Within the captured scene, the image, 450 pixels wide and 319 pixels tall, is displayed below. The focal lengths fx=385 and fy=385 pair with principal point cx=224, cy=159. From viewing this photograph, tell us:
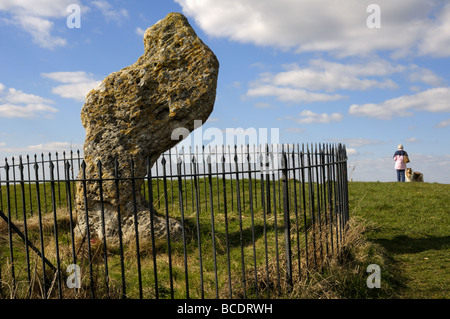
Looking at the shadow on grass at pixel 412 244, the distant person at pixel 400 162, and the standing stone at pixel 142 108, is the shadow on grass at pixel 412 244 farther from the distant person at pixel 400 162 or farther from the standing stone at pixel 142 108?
the distant person at pixel 400 162

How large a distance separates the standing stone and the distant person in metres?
12.2

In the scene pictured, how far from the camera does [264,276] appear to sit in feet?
17.9

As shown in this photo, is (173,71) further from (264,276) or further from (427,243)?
(427,243)

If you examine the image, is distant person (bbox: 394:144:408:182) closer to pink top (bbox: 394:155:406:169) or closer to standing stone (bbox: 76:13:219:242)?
pink top (bbox: 394:155:406:169)

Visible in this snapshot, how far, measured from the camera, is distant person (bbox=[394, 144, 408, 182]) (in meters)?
16.9

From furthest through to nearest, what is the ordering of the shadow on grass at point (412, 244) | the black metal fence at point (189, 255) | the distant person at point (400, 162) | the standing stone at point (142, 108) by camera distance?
the distant person at point (400, 162) → the shadow on grass at point (412, 244) → the standing stone at point (142, 108) → the black metal fence at point (189, 255)

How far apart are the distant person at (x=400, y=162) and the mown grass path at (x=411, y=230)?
7.25ft

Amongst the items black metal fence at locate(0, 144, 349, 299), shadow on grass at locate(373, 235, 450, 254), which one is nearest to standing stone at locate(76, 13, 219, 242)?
black metal fence at locate(0, 144, 349, 299)

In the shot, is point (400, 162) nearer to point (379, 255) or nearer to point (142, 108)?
point (379, 255)

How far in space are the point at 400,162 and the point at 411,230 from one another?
27.7 feet

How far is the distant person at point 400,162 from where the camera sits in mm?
16906

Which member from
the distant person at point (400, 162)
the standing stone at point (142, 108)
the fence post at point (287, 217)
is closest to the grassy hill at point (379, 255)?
the fence post at point (287, 217)
